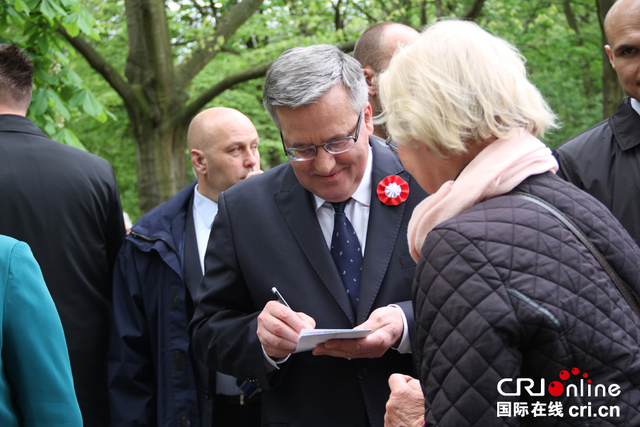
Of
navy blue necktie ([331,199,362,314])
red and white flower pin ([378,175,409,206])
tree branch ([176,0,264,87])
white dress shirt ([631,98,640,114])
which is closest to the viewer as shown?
navy blue necktie ([331,199,362,314])

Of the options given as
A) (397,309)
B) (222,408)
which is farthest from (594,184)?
(222,408)

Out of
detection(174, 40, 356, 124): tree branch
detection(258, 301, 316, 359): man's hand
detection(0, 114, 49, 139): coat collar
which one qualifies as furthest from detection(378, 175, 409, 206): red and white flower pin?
detection(174, 40, 356, 124): tree branch

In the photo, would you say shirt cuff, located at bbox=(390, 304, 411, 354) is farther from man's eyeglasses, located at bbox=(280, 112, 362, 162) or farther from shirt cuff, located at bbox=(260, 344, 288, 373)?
man's eyeglasses, located at bbox=(280, 112, 362, 162)

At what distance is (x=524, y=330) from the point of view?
1337 millimetres

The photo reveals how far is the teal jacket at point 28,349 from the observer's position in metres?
1.74

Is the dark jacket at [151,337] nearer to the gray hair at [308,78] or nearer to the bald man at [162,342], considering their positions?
the bald man at [162,342]

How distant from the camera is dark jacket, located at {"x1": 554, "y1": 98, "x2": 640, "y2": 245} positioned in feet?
8.57

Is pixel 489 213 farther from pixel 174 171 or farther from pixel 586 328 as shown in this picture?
pixel 174 171

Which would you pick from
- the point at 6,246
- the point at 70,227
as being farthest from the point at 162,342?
the point at 6,246

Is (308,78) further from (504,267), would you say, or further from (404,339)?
(504,267)

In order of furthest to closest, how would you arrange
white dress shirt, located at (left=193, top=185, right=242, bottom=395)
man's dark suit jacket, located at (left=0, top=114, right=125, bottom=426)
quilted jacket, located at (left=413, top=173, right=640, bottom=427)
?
1. white dress shirt, located at (left=193, top=185, right=242, bottom=395)
2. man's dark suit jacket, located at (left=0, top=114, right=125, bottom=426)
3. quilted jacket, located at (left=413, top=173, right=640, bottom=427)

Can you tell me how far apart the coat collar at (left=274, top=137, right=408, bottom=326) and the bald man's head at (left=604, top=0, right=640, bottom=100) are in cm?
111

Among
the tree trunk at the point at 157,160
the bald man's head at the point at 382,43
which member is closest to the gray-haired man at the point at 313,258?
the bald man's head at the point at 382,43

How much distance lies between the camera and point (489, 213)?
4.73ft
